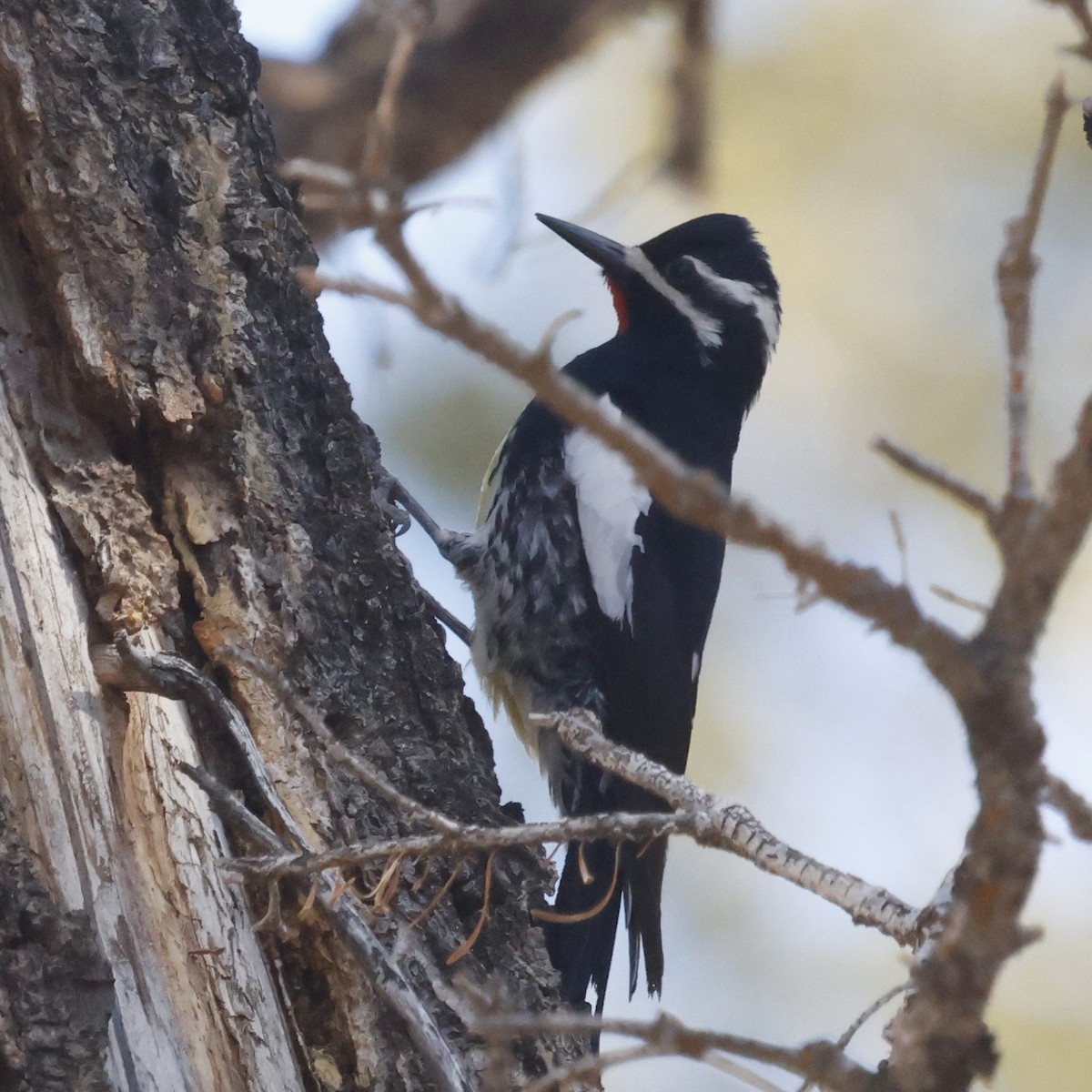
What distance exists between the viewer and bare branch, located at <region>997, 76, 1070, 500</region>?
2.60 ft

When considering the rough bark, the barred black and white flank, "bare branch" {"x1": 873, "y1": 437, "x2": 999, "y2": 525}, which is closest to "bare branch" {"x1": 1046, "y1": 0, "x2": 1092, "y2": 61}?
"bare branch" {"x1": 873, "y1": 437, "x2": 999, "y2": 525}

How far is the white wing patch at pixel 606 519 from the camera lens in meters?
3.02

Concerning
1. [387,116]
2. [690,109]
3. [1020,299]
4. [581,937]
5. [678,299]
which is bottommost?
[1020,299]

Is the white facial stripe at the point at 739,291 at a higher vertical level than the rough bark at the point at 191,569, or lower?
higher

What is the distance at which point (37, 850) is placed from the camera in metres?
1.44

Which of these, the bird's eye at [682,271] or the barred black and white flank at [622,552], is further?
the bird's eye at [682,271]

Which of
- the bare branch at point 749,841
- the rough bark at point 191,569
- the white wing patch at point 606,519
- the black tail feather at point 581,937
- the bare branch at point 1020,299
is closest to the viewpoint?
the bare branch at point 1020,299

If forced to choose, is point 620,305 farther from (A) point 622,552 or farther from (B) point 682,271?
(A) point 622,552

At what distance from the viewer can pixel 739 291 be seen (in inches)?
140

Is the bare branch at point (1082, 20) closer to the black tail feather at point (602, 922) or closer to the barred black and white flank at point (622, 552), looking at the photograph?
the black tail feather at point (602, 922)

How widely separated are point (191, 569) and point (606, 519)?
4.67 ft

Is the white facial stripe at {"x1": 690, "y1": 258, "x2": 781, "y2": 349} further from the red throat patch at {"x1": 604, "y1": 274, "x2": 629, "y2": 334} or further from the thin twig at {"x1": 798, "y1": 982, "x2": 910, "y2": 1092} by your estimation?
the thin twig at {"x1": 798, "y1": 982, "x2": 910, "y2": 1092}

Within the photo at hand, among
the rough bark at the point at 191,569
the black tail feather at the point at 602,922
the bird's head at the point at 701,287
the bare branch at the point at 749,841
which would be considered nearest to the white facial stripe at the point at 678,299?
the bird's head at the point at 701,287

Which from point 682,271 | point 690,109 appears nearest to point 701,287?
point 682,271
